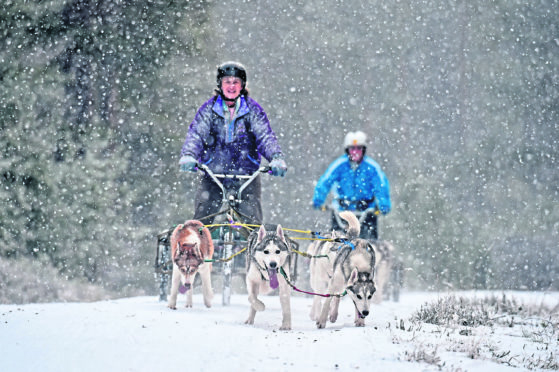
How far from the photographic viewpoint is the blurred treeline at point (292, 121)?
39.3 feet

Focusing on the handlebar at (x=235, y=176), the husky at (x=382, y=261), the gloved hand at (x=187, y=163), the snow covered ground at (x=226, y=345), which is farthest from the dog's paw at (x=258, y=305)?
the husky at (x=382, y=261)

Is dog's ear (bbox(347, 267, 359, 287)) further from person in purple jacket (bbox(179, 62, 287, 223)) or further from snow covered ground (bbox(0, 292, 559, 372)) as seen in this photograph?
person in purple jacket (bbox(179, 62, 287, 223))

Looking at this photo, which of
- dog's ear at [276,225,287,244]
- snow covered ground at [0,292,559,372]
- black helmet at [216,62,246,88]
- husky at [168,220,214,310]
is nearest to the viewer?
snow covered ground at [0,292,559,372]

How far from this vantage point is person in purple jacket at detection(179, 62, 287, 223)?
24.9 feet

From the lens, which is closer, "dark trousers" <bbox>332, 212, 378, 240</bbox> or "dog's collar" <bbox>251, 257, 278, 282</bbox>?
"dog's collar" <bbox>251, 257, 278, 282</bbox>

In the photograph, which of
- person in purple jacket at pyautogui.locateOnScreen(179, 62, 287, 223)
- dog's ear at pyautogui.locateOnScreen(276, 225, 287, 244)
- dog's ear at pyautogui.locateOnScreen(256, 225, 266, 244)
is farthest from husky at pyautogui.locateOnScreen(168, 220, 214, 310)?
person in purple jacket at pyautogui.locateOnScreen(179, 62, 287, 223)

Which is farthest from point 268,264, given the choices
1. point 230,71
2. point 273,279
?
point 230,71

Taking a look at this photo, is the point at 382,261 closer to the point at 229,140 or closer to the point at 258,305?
the point at 229,140

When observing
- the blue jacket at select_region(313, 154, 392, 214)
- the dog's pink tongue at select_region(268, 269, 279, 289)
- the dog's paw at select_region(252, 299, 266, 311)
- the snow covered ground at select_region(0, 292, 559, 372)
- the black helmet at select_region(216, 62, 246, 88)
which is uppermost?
the black helmet at select_region(216, 62, 246, 88)

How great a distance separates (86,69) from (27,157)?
9.84 feet

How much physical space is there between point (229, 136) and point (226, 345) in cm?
345

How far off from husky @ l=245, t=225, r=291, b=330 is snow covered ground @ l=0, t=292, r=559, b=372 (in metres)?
0.32

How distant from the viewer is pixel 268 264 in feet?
17.6

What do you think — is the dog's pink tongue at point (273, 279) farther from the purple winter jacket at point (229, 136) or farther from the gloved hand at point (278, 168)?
the purple winter jacket at point (229, 136)
